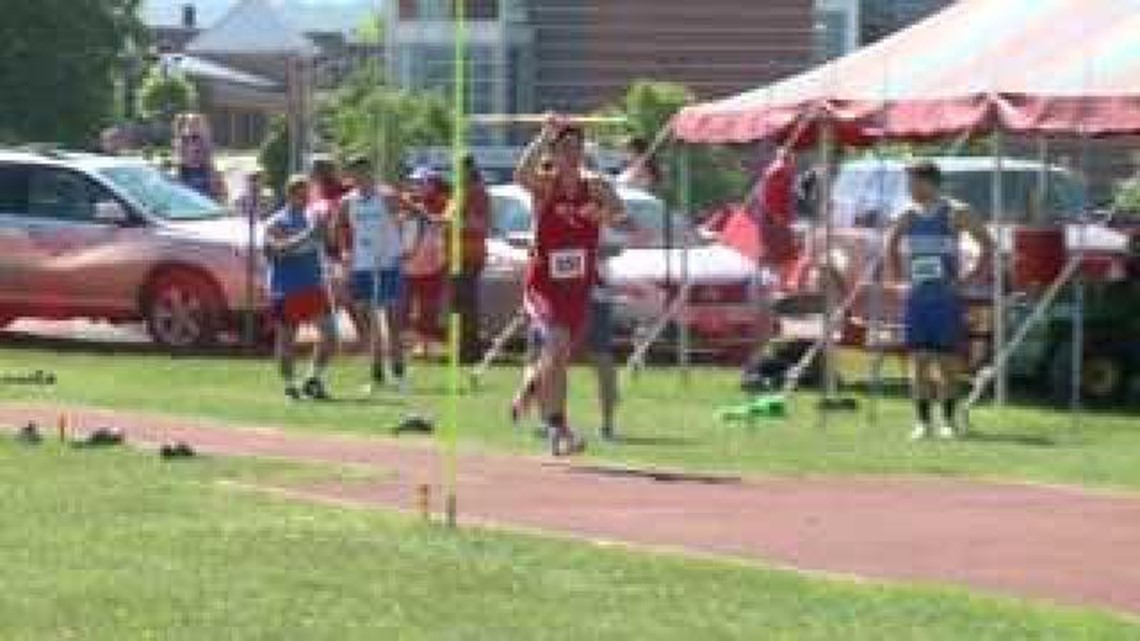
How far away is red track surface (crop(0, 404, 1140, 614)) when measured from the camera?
11.0m

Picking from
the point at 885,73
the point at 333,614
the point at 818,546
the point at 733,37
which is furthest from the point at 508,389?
the point at 733,37

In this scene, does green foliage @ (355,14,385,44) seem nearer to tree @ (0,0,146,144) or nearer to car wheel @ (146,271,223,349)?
tree @ (0,0,146,144)

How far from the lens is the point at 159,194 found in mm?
24797

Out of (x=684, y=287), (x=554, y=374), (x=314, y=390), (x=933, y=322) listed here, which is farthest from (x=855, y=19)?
(x=554, y=374)

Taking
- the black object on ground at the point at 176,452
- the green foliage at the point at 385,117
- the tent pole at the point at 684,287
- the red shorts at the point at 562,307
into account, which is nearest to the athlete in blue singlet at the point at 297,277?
the tent pole at the point at 684,287

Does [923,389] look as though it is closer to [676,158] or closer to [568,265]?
[568,265]

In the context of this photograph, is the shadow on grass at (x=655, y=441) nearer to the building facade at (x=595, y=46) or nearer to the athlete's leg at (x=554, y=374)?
the athlete's leg at (x=554, y=374)

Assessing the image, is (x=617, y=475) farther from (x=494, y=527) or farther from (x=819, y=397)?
(x=819, y=397)

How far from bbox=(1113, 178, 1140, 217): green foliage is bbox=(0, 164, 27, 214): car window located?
10257 mm

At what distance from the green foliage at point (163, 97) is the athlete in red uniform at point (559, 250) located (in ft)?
280

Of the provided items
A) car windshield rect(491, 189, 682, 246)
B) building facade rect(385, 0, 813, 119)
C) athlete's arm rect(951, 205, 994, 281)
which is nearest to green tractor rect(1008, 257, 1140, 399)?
athlete's arm rect(951, 205, 994, 281)

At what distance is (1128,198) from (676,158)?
729 cm

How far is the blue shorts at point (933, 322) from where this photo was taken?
58.1 ft

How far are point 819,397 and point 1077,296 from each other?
6.78 ft
